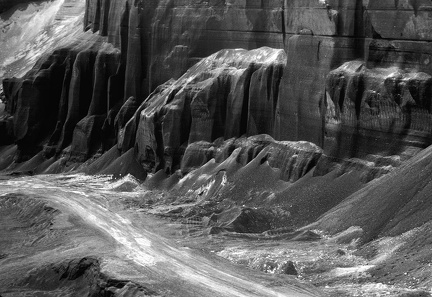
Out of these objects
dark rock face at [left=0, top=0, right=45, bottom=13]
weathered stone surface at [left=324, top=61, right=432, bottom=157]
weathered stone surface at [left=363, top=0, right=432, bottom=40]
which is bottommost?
weathered stone surface at [left=324, top=61, right=432, bottom=157]

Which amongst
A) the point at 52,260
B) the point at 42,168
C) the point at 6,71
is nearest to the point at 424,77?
the point at 52,260

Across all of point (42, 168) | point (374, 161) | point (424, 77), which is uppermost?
point (424, 77)

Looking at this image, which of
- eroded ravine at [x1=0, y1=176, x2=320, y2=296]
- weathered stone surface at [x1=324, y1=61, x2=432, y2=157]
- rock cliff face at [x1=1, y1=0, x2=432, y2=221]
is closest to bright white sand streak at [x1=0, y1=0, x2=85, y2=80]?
rock cliff face at [x1=1, y1=0, x2=432, y2=221]

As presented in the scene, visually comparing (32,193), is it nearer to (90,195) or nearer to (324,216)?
(90,195)

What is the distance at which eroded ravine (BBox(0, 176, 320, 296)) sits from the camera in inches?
1447

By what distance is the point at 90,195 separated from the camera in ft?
184

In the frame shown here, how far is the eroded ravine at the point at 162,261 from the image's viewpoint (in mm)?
36750

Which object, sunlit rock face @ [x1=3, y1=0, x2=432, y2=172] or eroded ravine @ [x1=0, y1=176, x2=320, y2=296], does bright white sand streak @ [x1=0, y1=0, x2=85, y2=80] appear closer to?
sunlit rock face @ [x1=3, y1=0, x2=432, y2=172]

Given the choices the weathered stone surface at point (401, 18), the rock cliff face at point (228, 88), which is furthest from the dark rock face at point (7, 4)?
the weathered stone surface at point (401, 18)

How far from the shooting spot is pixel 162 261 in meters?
40.5

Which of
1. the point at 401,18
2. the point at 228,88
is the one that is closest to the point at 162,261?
the point at 401,18

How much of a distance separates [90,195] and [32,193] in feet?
10.2

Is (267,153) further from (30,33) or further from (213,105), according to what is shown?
(30,33)

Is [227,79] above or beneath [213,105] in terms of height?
above
